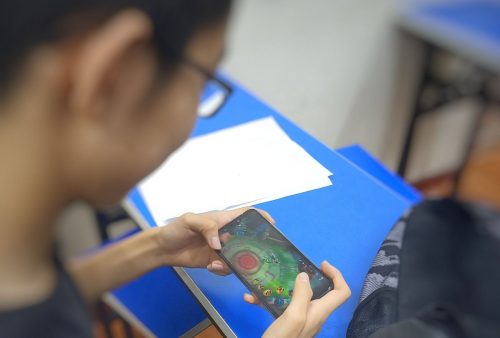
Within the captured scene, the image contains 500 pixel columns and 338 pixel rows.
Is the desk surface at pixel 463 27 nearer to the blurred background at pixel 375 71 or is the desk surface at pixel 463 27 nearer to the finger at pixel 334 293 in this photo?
the blurred background at pixel 375 71

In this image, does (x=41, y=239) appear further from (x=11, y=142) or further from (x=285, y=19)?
(x=285, y=19)

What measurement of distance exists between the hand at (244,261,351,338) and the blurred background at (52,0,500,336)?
0.78 m

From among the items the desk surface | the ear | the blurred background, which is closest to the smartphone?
the ear

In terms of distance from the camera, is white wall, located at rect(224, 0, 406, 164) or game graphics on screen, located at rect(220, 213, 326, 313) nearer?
game graphics on screen, located at rect(220, 213, 326, 313)

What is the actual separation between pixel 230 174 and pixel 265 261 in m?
0.26

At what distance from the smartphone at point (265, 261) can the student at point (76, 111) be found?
0.80 ft

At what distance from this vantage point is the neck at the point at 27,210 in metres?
0.32

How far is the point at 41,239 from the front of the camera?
38cm

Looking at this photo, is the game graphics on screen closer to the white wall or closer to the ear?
the ear

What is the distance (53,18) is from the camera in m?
0.28

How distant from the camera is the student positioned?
0.29 m

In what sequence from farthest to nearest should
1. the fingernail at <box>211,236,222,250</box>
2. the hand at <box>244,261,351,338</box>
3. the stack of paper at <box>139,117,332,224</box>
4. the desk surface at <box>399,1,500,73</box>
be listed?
the desk surface at <box>399,1,500,73</box> → the stack of paper at <box>139,117,332,224</box> → the fingernail at <box>211,236,222,250</box> → the hand at <box>244,261,351,338</box>

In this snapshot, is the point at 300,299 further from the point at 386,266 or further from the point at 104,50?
the point at 104,50

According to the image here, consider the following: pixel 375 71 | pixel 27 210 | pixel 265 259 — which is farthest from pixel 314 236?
pixel 375 71
